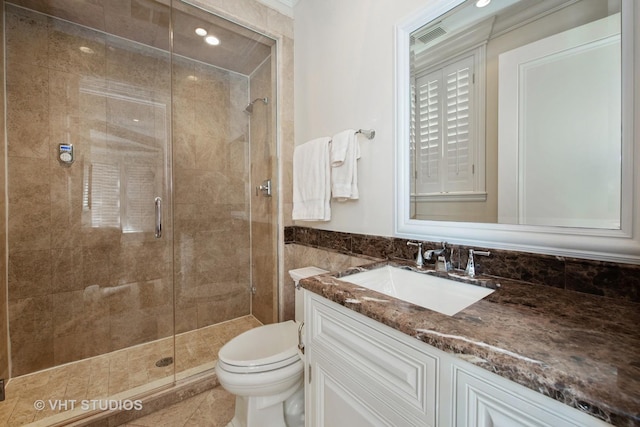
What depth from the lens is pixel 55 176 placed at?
1.78m

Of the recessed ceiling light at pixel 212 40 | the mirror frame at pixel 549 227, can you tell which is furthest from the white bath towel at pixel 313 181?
the recessed ceiling light at pixel 212 40

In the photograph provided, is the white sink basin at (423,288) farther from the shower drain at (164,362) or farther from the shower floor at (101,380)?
the shower drain at (164,362)

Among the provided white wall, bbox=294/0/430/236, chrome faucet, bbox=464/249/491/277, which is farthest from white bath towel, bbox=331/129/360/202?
chrome faucet, bbox=464/249/491/277

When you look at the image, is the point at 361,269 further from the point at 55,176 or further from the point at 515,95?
the point at 55,176

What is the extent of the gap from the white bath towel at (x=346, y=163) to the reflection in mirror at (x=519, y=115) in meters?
0.30

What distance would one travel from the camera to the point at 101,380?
1.63 metres

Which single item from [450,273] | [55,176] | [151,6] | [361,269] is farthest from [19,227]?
[450,273]

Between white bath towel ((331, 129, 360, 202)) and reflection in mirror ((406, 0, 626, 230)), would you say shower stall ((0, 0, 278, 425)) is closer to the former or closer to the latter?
white bath towel ((331, 129, 360, 202))

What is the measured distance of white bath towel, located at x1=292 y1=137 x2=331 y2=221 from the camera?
1.56 m

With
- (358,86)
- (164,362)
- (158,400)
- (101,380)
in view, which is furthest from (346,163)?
(101,380)

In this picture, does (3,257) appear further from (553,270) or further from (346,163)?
(553,270)

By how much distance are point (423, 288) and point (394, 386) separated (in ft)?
1.49

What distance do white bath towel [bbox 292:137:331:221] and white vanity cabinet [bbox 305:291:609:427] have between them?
2.46 feet

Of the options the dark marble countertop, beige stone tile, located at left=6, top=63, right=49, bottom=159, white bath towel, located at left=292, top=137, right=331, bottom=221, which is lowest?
the dark marble countertop
